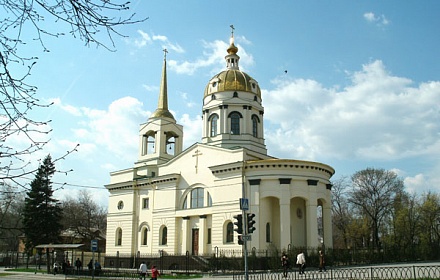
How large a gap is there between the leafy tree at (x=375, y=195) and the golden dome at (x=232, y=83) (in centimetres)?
1833

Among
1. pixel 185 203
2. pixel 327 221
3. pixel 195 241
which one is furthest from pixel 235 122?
pixel 327 221

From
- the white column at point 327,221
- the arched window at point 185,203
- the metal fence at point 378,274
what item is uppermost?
the arched window at point 185,203

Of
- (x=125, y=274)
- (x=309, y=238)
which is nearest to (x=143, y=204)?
(x=125, y=274)

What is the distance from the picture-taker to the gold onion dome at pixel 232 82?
4321cm

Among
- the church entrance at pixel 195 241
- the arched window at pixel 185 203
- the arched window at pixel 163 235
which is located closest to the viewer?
the church entrance at pixel 195 241

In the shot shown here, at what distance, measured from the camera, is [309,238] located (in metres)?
34.8

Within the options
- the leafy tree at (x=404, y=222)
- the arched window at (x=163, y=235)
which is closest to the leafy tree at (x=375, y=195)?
the leafy tree at (x=404, y=222)

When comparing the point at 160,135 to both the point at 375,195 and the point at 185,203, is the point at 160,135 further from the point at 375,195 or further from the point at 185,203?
the point at 375,195

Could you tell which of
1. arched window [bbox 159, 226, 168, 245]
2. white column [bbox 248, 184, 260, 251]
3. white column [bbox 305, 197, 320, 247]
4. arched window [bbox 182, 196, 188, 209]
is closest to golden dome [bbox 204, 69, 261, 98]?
arched window [bbox 182, 196, 188, 209]

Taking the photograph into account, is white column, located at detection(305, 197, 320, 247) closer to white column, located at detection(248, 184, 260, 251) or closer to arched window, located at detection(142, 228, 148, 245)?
white column, located at detection(248, 184, 260, 251)

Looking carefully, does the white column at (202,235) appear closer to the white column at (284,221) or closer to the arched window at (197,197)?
Result: the arched window at (197,197)

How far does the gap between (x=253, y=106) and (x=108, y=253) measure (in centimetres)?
2056

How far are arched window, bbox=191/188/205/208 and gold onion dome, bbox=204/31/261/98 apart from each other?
34.0 feet

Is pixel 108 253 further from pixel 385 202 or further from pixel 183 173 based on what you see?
pixel 385 202
